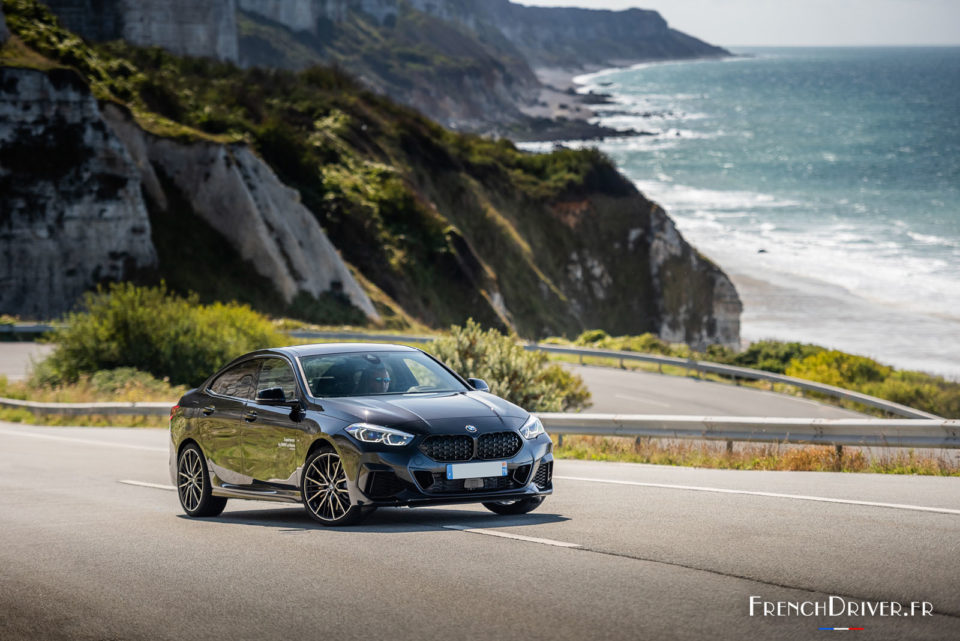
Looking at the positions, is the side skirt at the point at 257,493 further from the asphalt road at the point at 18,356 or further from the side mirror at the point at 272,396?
the asphalt road at the point at 18,356

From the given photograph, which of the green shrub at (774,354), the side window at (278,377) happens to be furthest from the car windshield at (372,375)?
the green shrub at (774,354)

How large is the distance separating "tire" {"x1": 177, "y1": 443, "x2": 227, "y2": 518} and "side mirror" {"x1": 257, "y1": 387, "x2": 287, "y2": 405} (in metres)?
1.50

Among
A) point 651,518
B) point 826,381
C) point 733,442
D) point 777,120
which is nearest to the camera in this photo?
point 651,518

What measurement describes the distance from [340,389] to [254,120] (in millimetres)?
49583

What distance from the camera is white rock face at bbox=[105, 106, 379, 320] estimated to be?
1748 inches

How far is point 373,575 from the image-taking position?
7273 millimetres

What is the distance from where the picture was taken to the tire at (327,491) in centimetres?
909

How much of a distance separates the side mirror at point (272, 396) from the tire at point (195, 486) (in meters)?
1.50

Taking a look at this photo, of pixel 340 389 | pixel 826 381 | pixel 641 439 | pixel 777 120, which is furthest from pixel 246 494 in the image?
pixel 777 120

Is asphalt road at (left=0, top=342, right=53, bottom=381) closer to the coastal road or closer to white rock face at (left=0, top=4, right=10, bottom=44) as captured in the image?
the coastal road

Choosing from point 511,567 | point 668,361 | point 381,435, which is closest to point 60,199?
point 668,361

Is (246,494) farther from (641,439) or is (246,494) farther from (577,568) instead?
(641,439)

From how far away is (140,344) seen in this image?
2734 cm

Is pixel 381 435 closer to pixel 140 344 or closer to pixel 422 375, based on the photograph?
pixel 422 375
